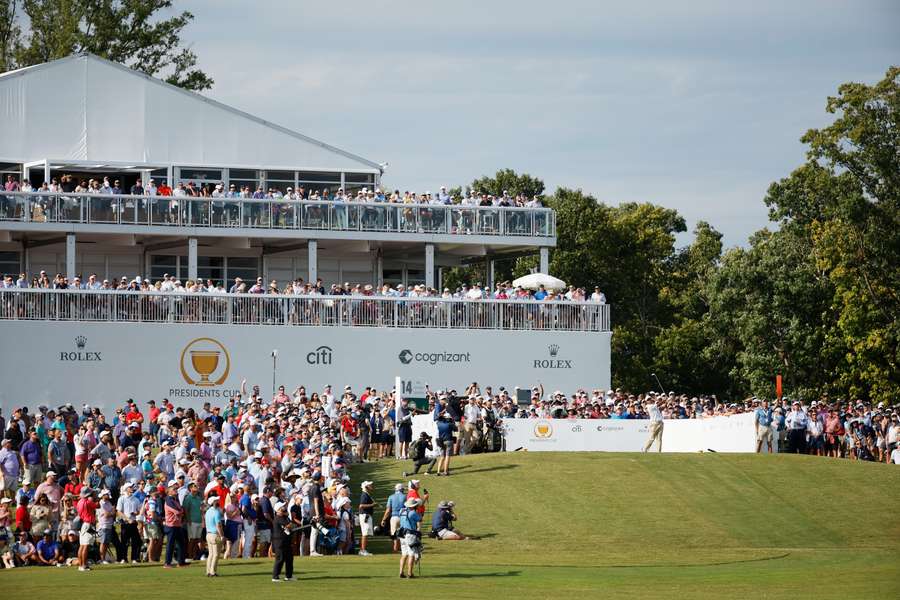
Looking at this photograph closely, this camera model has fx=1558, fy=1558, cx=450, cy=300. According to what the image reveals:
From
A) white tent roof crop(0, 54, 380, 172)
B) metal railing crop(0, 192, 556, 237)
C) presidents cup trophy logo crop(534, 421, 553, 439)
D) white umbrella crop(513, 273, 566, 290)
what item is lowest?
presidents cup trophy logo crop(534, 421, 553, 439)

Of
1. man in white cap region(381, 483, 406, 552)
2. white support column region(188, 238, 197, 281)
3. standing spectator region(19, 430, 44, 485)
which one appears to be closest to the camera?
man in white cap region(381, 483, 406, 552)

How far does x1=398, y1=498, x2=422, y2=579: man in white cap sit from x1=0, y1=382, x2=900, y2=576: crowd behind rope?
0.42 metres

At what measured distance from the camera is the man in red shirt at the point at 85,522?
29.2 m

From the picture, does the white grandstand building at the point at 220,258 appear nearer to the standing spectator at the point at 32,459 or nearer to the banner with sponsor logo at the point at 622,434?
the banner with sponsor logo at the point at 622,434

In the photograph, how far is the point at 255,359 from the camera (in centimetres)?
4975

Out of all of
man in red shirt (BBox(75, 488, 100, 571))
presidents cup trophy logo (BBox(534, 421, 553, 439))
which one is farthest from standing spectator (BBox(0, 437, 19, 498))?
presidents cup trophy logo (BBox(534, 421, 553, 439))

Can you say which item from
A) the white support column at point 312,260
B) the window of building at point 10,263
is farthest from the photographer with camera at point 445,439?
the window of building at point 10,263

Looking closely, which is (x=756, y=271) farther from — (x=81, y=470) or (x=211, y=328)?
(x=81, y=470)

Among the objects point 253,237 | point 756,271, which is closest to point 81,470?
point 253,237

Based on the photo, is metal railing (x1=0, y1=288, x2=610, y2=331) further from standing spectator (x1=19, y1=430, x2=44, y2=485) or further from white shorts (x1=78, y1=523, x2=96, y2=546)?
white shorts (x1=78, y1=523, x2=96, y2=546)

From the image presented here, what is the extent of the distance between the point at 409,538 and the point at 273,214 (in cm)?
2595

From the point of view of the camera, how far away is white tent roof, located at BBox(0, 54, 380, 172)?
55.1 meters

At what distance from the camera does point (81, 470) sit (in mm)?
35031

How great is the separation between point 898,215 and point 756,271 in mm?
6588
